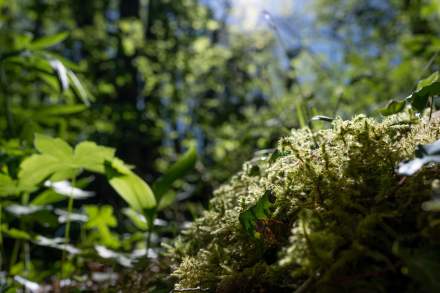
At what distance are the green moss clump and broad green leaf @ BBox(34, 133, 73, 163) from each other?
0.35 meters

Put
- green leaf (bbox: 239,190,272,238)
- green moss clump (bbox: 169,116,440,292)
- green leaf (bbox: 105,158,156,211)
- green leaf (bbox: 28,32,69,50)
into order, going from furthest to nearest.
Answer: green leaf (bbox: 28,32,69,50) → green leaf (bbox: 105,158,156,211) → green leaf (bbox: 239,190,272,238) → green moss clump (bbox: 169,116,440,292)

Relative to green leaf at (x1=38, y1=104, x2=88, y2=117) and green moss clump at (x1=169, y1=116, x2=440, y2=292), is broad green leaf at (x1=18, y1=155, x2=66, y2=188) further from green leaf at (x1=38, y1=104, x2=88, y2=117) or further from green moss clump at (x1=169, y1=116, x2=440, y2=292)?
green leaf at (x1=38, y1=104, x2=88, y2=117)

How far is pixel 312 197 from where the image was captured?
1.94 ft

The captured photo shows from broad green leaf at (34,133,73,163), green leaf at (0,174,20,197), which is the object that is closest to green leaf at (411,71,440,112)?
broad green leaf at (34,133,73,163)

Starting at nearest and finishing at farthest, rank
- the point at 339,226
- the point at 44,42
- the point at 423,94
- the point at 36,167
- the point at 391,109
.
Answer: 1. the point at 339,226
2. the point at 423,94
3. the point at 391,109
4. the point at 36,167
5. the point at 44,42

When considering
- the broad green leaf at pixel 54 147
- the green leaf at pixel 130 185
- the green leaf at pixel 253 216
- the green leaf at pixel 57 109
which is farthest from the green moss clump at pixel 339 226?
the green leaf at pixel 57 109

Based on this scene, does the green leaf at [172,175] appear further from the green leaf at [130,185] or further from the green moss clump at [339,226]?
the green moss clump at [339,226]

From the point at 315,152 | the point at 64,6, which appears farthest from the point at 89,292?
the point at 64,6

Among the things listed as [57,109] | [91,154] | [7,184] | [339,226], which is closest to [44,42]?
[57,109]

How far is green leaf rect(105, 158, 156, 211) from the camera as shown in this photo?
0.92m

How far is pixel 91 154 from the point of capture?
89 cm

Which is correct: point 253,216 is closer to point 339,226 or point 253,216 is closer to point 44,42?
point 339,226

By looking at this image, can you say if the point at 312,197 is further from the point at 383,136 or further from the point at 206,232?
the point at 206,232

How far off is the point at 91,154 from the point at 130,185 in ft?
0.40
